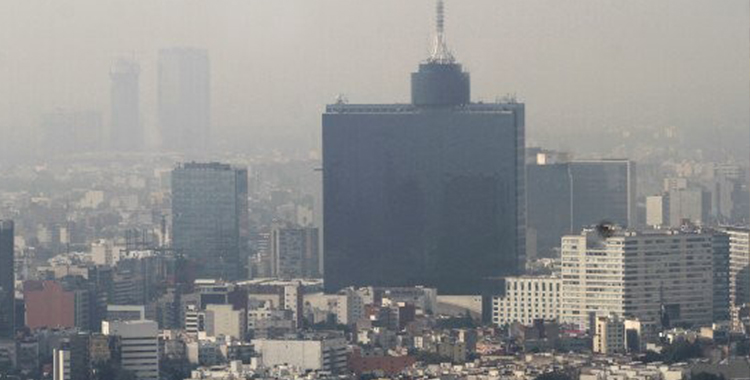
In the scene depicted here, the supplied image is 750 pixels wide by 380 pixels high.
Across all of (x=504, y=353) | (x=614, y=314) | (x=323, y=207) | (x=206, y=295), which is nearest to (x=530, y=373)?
(x=504, y=353)

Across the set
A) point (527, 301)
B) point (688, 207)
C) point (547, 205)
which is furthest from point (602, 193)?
point (547, 205)

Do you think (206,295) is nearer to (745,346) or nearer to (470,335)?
(470,335)

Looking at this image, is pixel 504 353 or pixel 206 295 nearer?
pixel 504 353

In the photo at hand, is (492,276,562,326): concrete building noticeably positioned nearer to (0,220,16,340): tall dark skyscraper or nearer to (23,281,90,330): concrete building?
(23,281,90,330): concrete building

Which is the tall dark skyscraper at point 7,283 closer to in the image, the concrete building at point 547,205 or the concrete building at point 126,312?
the concrete building at point 126,312

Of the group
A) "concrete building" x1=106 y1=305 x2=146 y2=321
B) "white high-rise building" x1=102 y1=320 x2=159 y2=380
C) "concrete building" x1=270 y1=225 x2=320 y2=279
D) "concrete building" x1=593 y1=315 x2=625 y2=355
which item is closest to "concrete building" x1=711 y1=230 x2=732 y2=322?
"concrete building" x1=593 y1=315 x2=625 y2=355

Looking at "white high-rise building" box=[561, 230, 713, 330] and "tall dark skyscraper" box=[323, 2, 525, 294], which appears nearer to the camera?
"white high-rise building" box=[561, 230, 713, 330]

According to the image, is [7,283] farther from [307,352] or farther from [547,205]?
[547,205]
